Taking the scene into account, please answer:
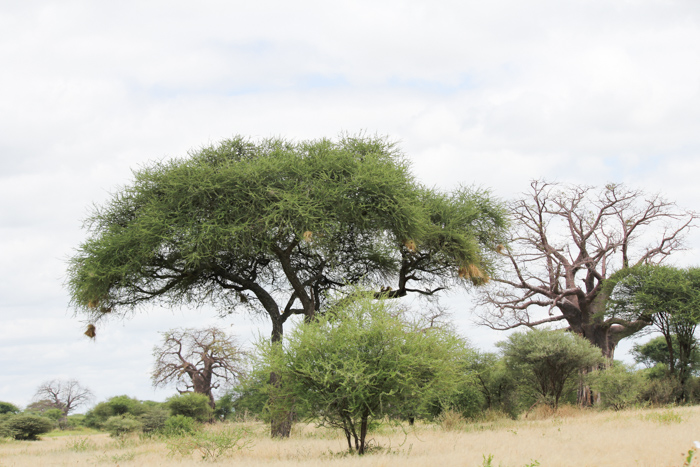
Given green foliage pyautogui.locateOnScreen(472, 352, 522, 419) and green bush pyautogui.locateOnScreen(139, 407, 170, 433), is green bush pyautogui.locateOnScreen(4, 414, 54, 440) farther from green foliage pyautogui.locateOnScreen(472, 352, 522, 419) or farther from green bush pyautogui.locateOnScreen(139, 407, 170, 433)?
green foliage pyautogui.locateOnScreen(472, 352, 522, 419)

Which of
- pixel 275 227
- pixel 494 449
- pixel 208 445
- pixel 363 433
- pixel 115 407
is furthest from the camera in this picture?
pixel 115 407

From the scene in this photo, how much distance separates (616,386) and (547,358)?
421 centimetres

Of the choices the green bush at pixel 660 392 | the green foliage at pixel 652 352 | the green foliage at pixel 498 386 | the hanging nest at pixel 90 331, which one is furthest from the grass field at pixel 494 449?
the green foliage at pixel 652 352

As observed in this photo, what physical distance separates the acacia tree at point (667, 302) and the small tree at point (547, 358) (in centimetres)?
678

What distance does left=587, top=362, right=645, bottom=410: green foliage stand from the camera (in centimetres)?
2659

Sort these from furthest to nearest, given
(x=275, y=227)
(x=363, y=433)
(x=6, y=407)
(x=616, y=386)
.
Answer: (x=6, y=407)
(x=616, y=386)
(x=275, y=227)
(x=363, y=433)

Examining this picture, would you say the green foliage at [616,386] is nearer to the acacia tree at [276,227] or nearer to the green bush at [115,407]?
the acacia tree at [276,227]

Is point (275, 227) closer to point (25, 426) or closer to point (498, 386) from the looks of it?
point (498, 386)

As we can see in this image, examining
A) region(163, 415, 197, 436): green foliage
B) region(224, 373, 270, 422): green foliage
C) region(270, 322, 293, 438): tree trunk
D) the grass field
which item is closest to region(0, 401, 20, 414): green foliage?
region(224, 373, 270, 422): green foliage

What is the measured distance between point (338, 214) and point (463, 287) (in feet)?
25.5

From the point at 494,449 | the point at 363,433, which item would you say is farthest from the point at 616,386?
the point at 363,433

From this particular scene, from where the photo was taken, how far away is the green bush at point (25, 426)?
97.5 ft

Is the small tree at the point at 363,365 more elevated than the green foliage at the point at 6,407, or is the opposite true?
the small tree at the point at 363,365

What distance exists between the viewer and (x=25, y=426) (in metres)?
29.9
